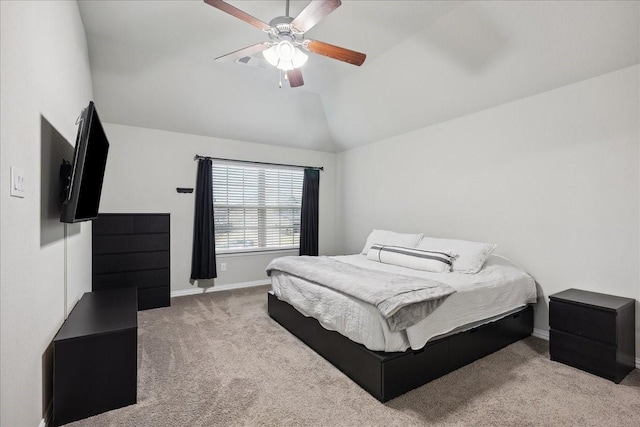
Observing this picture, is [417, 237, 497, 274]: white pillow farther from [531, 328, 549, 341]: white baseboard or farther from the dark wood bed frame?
[531, 328, 549, 341]: white baseboard

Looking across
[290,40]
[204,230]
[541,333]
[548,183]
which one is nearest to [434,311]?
[541,333]

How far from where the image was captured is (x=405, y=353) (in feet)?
6.91

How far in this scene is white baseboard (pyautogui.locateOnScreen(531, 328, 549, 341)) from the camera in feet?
9.94

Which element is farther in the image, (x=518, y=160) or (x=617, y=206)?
(x=518, y=160)

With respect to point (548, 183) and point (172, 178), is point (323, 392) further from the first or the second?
point (172, 178)

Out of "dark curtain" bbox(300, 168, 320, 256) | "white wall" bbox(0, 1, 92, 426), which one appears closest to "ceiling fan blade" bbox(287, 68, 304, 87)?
"white wall" bbox(0, 1, 92, 426)

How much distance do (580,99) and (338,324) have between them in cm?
285

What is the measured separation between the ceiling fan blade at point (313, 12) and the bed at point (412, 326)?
74.4 inches

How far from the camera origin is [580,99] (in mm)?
2773

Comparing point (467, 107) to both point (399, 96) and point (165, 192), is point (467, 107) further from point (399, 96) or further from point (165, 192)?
point (165, 192)

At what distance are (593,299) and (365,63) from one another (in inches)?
126

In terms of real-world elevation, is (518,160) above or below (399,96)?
below

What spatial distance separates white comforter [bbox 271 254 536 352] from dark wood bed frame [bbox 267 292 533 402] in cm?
7

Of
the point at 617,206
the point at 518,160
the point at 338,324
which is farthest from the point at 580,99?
the point at 338,324
